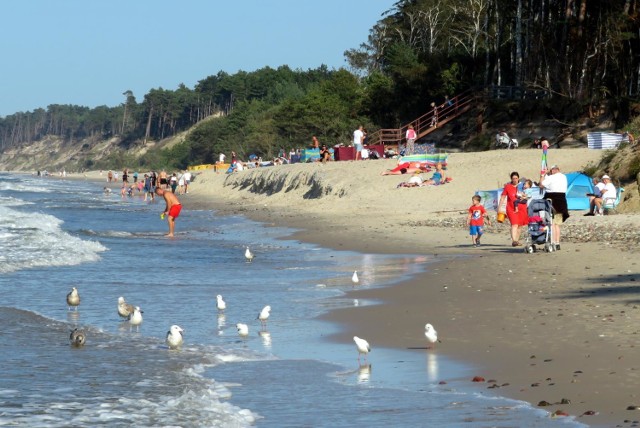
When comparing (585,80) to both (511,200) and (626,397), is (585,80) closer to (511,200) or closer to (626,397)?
(511,200)

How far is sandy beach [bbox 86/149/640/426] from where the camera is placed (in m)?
8.80

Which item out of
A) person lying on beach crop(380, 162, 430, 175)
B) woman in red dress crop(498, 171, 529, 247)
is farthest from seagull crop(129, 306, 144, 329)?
person lying on beach crop(380, 162, 430, 175)

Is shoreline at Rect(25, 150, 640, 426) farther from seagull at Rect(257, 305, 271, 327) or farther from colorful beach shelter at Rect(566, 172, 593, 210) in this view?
colorful beach shelter at Rect(566, 172, 593, 210)

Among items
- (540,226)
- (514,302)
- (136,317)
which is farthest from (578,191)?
(136,317)

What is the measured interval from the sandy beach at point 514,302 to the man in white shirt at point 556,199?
0.45m

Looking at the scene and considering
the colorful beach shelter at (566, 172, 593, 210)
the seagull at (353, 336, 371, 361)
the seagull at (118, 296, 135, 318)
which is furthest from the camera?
the colorful beach shelter at (566, 172, 593, 210)

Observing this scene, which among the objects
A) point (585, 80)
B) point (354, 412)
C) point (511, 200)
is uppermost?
point (585, 80)

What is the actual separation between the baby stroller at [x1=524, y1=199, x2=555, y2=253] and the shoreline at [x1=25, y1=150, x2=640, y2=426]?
0.28 metres

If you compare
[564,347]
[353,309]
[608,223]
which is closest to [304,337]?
[353,309]

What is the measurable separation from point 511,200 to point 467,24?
190ft

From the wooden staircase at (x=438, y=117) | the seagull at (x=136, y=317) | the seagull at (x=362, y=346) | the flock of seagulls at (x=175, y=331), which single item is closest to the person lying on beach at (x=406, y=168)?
the wooden staircase at (x=438, y=117)

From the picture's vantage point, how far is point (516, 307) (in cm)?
1305

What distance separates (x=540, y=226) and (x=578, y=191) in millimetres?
9559

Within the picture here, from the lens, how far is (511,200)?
66.8ft
